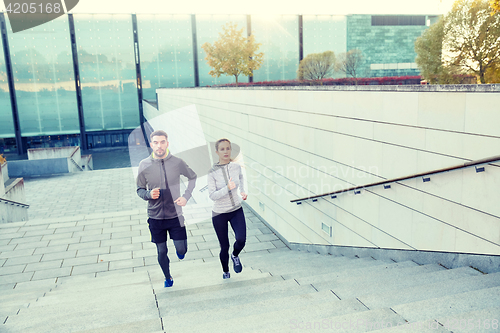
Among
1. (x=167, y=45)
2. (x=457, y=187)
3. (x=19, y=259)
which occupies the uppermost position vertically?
(x=167, y=45)

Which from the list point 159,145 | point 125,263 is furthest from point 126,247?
point 159,145

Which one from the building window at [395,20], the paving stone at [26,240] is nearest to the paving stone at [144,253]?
the paving stone at [26,240]

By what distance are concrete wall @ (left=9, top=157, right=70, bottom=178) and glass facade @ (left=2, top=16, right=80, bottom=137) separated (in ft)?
44.9

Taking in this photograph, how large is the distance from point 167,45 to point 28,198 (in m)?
20.4

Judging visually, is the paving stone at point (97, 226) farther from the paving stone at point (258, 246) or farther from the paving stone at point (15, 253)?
the paving stone at point (258, 246)

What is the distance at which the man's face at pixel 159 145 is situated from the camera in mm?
3926

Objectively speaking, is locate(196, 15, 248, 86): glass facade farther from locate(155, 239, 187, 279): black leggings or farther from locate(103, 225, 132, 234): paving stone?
locate(155, 239, 187, 279): black leggings

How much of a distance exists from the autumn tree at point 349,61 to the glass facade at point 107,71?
16.8 m

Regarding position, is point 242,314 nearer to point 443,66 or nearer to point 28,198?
point 28,198

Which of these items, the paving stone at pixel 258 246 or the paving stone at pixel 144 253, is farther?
the paving stone at pixel 258 246

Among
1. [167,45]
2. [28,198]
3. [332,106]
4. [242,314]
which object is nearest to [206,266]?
[242,314]

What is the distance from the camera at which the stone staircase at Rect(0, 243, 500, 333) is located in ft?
8.27

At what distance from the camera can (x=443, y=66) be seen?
65.8 ft

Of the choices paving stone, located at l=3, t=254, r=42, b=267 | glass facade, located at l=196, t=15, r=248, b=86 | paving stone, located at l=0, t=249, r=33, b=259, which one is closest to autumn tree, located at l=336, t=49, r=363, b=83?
glass facade, located at l=196, t=15, r=248, b=86
